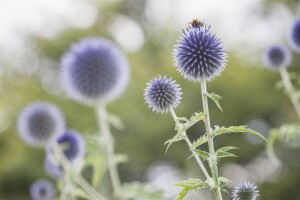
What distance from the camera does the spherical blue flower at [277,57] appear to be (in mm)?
5547

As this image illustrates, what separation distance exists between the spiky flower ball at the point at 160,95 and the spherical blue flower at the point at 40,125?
1.61 m

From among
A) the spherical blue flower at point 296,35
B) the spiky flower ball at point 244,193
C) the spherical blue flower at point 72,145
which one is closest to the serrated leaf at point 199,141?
the spiky flower ball at point 244,193

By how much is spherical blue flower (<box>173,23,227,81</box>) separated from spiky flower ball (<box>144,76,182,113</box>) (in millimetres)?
164

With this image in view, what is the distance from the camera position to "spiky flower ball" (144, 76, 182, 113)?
10.6 ft

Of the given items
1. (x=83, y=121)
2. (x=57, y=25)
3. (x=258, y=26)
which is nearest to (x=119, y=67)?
(x=83, y=121)

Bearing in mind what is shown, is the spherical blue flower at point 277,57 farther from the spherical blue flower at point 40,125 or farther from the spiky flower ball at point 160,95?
the spiky flower ball at point 160,95

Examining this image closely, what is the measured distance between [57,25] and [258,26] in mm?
8752

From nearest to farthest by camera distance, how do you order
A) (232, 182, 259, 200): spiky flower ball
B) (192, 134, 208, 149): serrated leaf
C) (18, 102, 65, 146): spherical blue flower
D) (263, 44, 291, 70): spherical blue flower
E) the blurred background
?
(232, 182, 259, 200): spiky flower ball, (192, 134, 208, 149): serrated leaf, (18, 102, 65, 146): spherical blue flower, (263, 44, 291, 70): spherical blue flower, the blurred background

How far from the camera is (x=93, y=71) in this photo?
4.68 meters

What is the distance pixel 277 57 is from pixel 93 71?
223 centimetres

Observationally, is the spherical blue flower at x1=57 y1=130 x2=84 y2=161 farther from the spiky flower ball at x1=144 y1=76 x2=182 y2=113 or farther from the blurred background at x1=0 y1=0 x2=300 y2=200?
the blurred background at x1=0 y1=0 x2=300 y2=200

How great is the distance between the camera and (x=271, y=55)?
5656mm

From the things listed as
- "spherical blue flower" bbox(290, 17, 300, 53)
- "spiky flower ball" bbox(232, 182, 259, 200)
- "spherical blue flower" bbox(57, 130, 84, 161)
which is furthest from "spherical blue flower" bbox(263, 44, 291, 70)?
"spiky flower ball" bbox(232, 182, 259, 200)

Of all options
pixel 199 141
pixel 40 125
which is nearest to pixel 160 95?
pixel 199 141
